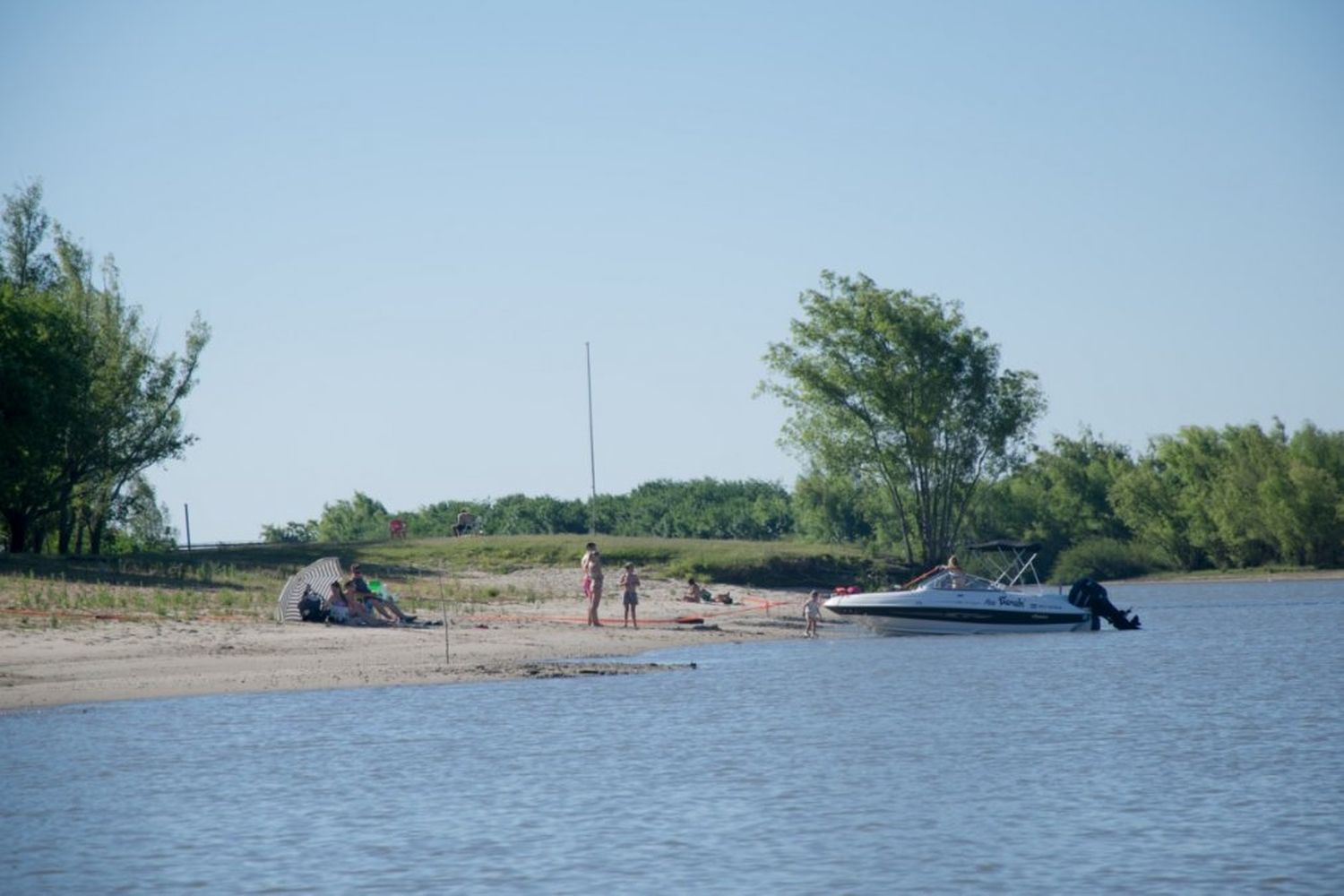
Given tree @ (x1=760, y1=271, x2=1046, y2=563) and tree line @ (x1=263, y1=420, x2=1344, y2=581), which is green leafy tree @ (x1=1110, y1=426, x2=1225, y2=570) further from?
tree @ (x1=760, y1=271, x2=1046, y2=563)

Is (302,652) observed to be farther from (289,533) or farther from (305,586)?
(289,533)

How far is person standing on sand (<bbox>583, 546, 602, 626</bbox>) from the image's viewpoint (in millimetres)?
40156

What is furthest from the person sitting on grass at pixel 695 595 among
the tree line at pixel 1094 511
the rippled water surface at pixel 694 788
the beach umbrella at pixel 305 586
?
the tree line at pixel 1094 511

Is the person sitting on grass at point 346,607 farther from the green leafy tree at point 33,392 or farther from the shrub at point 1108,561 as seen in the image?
the shrub at point 1108,561

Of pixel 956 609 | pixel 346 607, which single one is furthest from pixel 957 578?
pixel 346 607

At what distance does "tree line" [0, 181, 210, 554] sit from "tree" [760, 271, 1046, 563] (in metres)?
28.8

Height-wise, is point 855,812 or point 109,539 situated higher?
point 109,539

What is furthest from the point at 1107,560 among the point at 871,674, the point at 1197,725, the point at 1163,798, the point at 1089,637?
the point at 1163,798

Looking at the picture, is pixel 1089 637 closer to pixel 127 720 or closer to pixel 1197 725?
pixel 1197 725

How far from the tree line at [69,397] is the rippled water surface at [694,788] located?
29980mm

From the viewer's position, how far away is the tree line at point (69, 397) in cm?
5369

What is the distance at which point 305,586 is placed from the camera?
120ft

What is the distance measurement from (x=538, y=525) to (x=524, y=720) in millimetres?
78158

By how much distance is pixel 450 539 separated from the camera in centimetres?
6303
